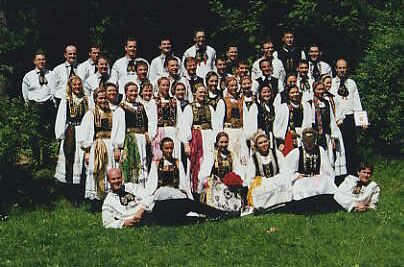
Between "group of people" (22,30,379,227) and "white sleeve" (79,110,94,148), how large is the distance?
1cm

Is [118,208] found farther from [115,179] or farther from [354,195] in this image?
[354,195]

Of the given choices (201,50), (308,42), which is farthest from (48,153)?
(308,42)

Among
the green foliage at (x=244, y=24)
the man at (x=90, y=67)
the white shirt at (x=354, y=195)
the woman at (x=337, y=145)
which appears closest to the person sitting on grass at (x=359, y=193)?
the white shirt at (x=354, y=195)

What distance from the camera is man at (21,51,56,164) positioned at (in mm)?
12312

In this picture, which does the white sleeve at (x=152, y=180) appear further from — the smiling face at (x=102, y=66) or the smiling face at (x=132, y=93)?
the smiling face at (x=102, y=66)

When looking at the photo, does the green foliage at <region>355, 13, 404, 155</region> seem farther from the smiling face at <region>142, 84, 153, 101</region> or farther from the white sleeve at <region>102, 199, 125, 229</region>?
the white sleeve at <region>102, 199, 125, 229</region>

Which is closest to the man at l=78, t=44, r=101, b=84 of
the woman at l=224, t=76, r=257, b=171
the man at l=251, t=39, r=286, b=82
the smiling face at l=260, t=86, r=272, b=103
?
the woman at l=224, t=76, r=257, b=171

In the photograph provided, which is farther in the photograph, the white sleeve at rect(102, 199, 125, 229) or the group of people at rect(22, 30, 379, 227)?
the group of people at rect(22, 30, 379, 227)

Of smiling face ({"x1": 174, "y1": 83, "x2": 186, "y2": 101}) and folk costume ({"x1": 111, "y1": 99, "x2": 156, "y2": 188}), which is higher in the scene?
smiling face ({"x1": 174, "y1": 83, "x2": 186, "y2": 101})

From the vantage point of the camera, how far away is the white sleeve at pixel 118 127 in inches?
432

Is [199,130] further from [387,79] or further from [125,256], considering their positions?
[387,79]

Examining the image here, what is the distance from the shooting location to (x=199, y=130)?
37.4ft

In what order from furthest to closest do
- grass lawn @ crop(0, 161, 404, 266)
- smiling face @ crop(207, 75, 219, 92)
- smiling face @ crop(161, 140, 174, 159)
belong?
smiling face @ crop(207, 75, 219, 92)
smiling face @ crop(161, 140, 174, 159)
grass lawn @ crop(0, 161, 404, 266)

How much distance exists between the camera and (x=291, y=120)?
1163 centimetres
